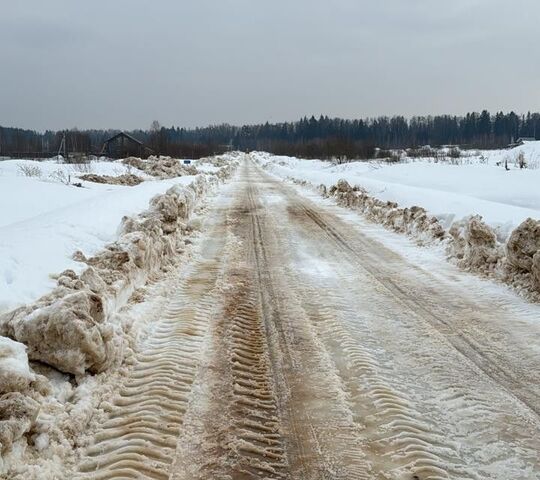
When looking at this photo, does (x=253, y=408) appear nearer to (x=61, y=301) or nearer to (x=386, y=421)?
(x=386, y=421)

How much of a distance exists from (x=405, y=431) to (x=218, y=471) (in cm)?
143

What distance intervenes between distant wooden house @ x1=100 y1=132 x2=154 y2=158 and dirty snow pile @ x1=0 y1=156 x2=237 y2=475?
5318 centimetres

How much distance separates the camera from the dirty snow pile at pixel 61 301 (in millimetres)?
3424

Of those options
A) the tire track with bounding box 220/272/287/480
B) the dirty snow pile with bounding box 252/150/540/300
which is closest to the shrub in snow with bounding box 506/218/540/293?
the dirty snow pile with bounding box 252/150/540/300

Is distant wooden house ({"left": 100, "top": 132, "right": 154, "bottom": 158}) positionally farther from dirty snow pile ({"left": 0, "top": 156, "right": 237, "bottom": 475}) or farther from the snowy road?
the snowy road

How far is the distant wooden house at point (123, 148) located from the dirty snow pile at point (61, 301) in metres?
53.2

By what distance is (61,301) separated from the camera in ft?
14.9

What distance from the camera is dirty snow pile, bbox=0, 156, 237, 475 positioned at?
3.42 metres

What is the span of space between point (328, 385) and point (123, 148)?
64587mm

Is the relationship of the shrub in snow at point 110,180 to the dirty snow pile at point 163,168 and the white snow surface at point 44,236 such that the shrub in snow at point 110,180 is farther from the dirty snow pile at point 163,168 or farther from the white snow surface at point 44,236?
the white snow surface at point 44,236

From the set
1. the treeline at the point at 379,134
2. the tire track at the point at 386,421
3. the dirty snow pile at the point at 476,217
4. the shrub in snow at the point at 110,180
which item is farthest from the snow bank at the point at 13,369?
the treeline at the point at 379,134

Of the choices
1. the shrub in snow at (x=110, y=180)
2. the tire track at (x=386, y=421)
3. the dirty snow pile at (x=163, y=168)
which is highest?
the dirty snow pile at (x=163, y=168)

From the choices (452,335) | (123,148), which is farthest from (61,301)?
(123,148)

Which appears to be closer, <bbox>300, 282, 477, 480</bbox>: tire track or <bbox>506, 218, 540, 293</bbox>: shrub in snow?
<bbox>300, 282, 477, 480</bbox>: tire track
